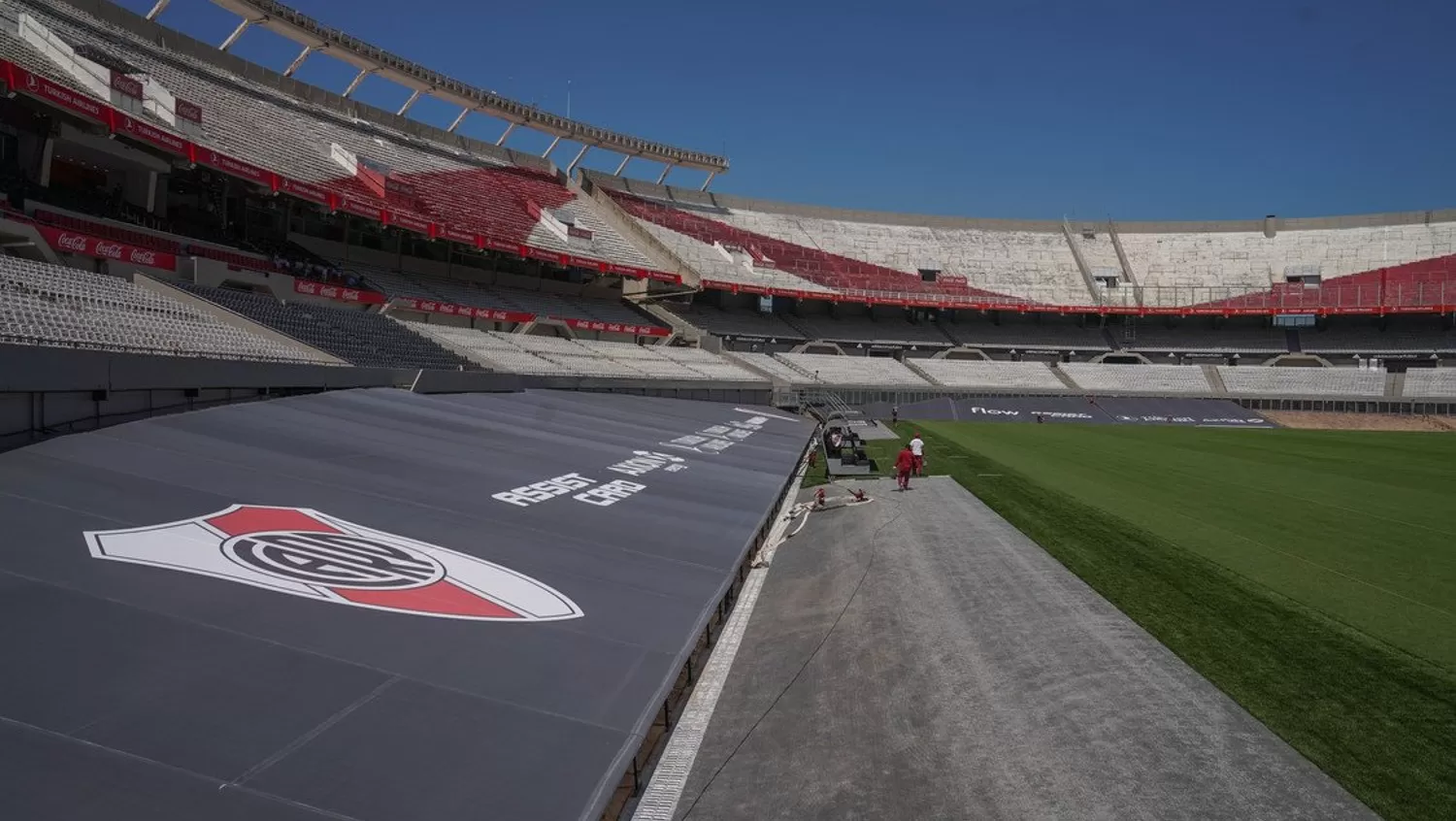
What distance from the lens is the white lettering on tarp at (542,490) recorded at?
832cm

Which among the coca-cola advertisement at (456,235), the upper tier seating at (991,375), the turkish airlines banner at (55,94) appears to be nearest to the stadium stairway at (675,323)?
the coca-cola advertisement at (456,235)

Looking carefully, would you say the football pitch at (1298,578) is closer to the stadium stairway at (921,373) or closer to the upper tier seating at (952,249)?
the stadium stairway at (921,373)

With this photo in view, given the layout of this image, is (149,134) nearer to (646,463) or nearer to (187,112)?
(187,112)

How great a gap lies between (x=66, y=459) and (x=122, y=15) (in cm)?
2866

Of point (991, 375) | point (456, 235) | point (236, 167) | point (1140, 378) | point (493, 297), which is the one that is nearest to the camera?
point (236, 167)

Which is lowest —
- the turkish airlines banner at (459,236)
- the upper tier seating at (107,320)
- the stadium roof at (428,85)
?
the upper tier seating at (107,320)

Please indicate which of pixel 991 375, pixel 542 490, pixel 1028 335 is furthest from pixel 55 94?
pixel 1028 335

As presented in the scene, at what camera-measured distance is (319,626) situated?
4.54 metres

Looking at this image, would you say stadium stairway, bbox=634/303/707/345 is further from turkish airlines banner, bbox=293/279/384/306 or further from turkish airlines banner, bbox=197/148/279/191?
turkish airlines banner, bbox=197/148/279/191

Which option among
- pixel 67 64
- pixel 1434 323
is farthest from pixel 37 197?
pixel 1434 323

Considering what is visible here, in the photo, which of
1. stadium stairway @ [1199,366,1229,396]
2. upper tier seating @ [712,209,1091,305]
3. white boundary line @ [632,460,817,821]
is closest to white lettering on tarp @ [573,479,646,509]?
white boundary line @ [632,460,817,821]

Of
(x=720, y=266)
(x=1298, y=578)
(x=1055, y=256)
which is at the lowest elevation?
(x=1298, y=578)

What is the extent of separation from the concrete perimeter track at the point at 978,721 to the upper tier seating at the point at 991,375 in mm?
34674

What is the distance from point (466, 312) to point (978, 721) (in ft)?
92.8
